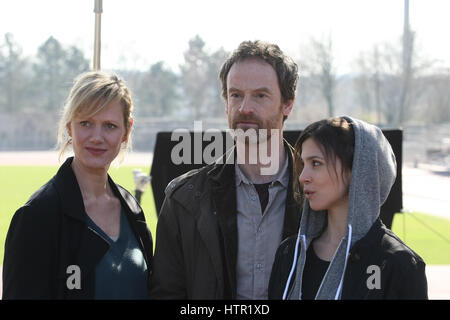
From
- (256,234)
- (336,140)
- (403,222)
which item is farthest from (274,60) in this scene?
(403,222)

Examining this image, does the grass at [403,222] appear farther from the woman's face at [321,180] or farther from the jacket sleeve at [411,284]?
the jacket sleeve at [411,284]

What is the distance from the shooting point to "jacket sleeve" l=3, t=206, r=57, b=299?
101 inches

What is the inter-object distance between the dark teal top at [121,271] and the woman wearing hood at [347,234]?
0.70 metres

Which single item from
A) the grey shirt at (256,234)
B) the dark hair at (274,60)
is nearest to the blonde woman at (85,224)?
the grey shirt at (256,234)

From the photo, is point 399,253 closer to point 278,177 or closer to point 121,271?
point 278,177

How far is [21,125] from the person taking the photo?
51.1 meters

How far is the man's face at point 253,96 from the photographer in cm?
293

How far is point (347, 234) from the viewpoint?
7.91 feet

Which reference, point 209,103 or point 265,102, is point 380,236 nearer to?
point 265,102

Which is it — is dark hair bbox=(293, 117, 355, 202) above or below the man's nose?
below

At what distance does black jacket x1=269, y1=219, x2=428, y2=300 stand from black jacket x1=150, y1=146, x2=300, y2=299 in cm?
57

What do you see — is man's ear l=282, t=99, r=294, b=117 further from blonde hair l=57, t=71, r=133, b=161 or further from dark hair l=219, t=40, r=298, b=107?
blonde hair l=57, t=71, r=133, b=161

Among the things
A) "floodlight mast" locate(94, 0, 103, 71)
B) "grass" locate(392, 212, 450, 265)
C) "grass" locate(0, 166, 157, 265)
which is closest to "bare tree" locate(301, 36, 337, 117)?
"grass" locate(0, 166, 157, 265)
